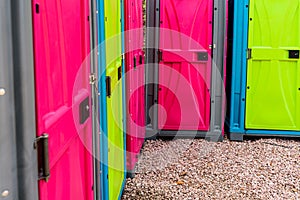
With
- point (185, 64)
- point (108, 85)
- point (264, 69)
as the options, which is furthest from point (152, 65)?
point (108, 85)

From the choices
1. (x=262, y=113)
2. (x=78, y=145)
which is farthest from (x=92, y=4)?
(x=262, y=113)

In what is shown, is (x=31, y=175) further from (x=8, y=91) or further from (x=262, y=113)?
(x=262, y=113)

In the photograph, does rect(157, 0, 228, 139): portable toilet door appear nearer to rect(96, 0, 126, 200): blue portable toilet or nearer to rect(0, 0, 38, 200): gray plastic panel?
rect(96, 0, 126, 200): blue portable toilet

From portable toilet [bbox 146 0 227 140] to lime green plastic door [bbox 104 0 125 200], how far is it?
219 centimetres

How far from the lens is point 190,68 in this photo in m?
5.31

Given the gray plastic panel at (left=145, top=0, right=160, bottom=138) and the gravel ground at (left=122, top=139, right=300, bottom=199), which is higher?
the gray plastic panel at (left=145, top=0, right=160, bottom=138)

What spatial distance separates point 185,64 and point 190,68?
0.27ft

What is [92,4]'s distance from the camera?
2.07m

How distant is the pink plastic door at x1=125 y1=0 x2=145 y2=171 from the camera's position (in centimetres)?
350

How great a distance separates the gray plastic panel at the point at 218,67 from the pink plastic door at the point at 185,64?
0.21 feet

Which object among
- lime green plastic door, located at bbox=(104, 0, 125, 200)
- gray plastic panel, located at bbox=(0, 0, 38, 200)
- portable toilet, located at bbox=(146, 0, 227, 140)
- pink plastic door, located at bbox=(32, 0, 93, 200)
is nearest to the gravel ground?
portable toilet, located at bbox=(146, 0, 227, 140)

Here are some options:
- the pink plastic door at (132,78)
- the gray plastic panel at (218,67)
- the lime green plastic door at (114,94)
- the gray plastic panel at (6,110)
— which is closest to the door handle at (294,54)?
the gray plastic panel at (218,67)

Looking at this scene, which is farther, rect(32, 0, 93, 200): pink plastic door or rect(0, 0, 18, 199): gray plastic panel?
rect(32, 0, 93, 200): pink plastic door

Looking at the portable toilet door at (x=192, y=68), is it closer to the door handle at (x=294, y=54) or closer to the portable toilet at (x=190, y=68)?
the portable toilet at (x=190, y=68)
